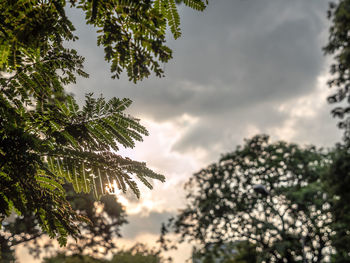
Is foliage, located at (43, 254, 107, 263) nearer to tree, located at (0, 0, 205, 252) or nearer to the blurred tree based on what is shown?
the blurred tree

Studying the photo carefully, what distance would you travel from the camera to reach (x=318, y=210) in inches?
783

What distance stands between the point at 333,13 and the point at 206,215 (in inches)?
646

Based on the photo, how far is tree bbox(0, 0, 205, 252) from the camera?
5.65 ft

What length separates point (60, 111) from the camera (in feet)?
7.18

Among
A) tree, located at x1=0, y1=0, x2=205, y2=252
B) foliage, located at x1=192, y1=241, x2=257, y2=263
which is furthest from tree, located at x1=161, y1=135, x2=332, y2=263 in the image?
tree, located at x1=0, y1=0, x2=205, y2=252

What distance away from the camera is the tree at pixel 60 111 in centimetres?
172

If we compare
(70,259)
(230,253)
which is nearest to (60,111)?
(70,259)

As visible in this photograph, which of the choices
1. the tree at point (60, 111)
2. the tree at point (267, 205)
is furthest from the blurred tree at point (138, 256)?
the tree at point (60, 111)

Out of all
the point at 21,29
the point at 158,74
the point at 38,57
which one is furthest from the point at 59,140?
the point at 158,74

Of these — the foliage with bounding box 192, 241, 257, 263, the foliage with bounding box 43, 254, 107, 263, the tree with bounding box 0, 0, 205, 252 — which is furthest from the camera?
the foliage with bounding box 192, 241, 257, 263

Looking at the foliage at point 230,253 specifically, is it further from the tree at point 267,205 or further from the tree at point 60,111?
the tree at point 60,111

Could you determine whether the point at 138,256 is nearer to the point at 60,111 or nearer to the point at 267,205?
the point at 267,205

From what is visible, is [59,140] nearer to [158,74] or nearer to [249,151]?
[158,74]

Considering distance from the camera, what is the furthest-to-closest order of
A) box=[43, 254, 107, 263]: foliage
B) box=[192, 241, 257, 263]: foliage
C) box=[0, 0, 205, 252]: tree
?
box=[192, 241, 257, 263]: foliage < box=[43, 254, 107, 263]: foliage < box=[0, 0, 205, 252]: tree
